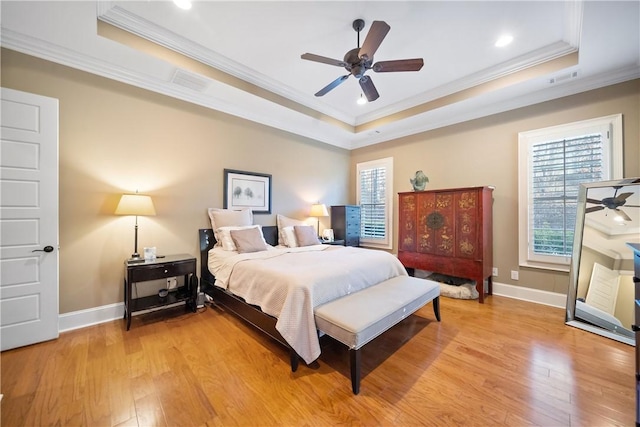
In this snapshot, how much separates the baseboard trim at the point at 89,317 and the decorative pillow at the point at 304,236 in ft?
7.71

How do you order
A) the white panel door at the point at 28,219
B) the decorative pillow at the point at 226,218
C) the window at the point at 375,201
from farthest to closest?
the window at the point at 375,201, the decorative pillow at the point at 226,218, the white panel door at the point at 28,219

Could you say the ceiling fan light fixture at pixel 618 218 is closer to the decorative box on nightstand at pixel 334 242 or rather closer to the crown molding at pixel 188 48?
the decorative box on nightstand at pixel 334 242

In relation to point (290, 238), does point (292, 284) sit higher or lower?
lower

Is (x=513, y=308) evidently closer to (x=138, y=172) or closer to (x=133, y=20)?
(x=138, y=172)

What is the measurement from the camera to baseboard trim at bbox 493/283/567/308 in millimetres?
3160

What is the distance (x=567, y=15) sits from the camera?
2.28 meters

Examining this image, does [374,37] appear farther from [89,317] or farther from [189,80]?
[89,317]

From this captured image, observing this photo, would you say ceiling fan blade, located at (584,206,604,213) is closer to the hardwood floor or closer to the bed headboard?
the hardwood floor

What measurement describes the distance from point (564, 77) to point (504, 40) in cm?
100

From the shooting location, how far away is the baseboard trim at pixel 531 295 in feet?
10.4

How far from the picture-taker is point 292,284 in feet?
6.53

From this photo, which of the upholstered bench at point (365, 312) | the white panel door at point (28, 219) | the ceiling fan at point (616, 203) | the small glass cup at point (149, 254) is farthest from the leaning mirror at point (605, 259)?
the white panel door at point (28, 219)

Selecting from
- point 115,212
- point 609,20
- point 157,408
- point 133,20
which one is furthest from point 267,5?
point 157,408

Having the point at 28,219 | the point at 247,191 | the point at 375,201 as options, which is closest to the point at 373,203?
the point at 375,201
